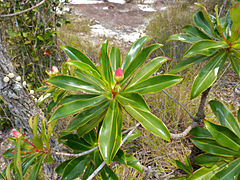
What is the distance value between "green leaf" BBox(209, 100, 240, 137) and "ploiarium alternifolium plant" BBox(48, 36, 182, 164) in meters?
0.36

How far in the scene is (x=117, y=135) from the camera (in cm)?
74

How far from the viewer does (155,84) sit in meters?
0.76

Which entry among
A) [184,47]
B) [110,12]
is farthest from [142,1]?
[184,47]

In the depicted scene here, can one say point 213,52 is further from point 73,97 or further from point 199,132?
point 73,97

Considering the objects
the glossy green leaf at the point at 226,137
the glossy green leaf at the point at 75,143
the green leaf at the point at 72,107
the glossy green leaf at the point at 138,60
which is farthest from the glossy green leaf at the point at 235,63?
the glossy green leaf at the point at 75,143

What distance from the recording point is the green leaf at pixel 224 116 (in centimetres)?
92

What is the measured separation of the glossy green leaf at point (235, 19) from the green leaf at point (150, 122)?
51 centimetres

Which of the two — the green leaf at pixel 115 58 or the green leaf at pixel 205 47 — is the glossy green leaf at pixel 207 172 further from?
the green leaf at pixel 115 58

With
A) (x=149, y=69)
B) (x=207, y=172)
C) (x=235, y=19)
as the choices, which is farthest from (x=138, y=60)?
(x=207, y=172)

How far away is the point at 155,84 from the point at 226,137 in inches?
17.5

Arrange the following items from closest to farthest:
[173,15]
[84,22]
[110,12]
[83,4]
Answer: [173,15]
[84,22]
[110,12]
[83,4]

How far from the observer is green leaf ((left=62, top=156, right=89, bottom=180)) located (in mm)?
960

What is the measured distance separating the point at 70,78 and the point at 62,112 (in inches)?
6.9

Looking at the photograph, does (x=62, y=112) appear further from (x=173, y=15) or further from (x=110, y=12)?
(x=110, y=12)
